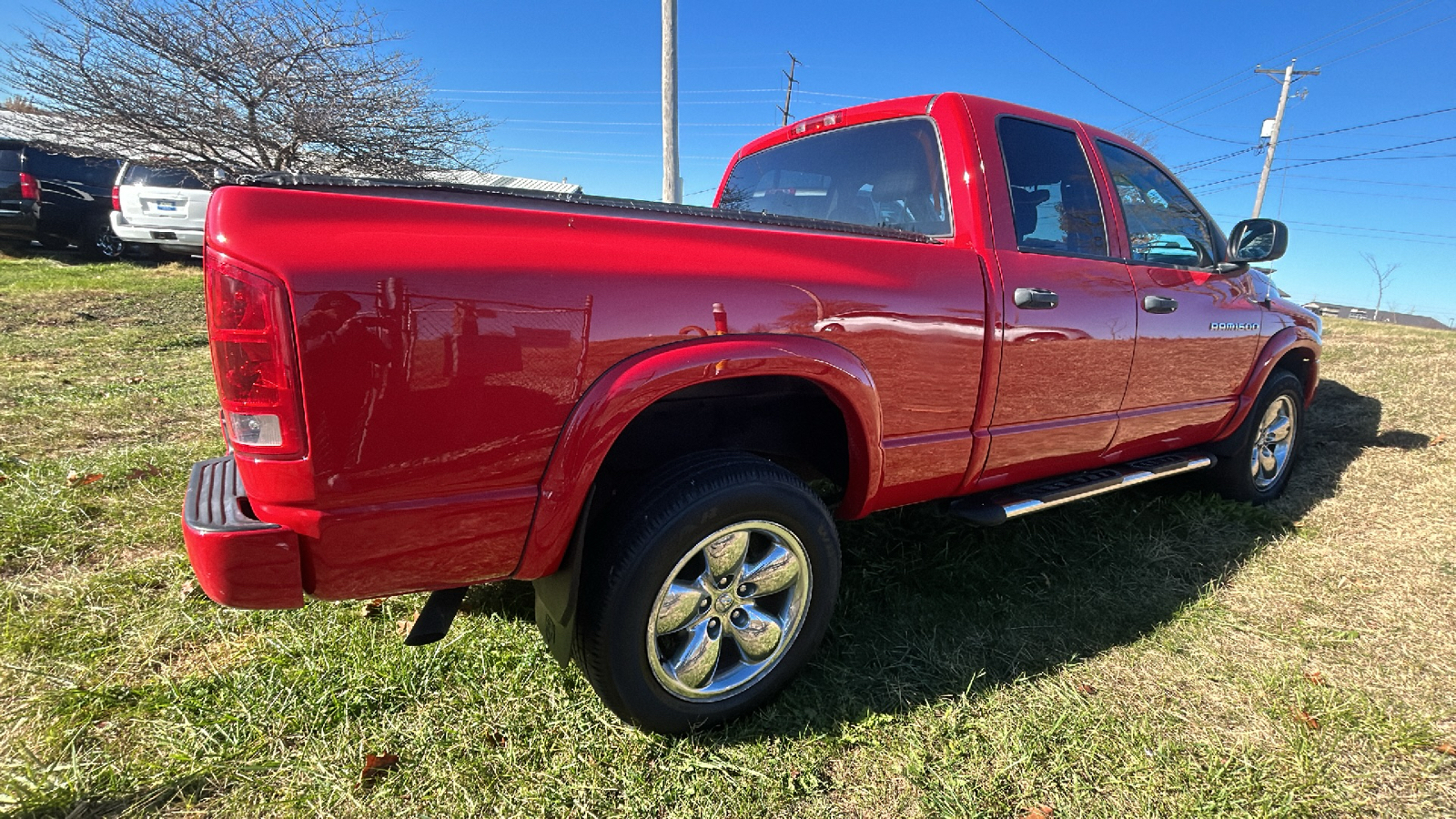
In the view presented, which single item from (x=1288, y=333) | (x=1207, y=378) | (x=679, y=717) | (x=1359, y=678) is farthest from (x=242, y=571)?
(x=1288, y=333)

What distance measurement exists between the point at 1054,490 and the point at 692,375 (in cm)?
174

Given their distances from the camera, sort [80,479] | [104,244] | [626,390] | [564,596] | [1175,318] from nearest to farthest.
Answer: [626,390], [564,596], [1175,318], [80,479], [104,244]

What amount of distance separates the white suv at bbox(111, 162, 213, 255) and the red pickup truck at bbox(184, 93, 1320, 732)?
1140 centimetres

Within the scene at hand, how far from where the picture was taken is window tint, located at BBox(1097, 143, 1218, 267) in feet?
10.1

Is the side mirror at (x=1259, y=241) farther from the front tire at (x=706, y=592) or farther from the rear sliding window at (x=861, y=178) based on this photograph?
the front tire at (x=706, y=592)

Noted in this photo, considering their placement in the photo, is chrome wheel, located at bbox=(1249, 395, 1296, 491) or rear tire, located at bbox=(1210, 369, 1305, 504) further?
chrome wheel, located at bbox=(1249, 395, 1296, 491)

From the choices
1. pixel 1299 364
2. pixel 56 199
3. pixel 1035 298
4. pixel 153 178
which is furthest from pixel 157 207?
pixel 1299 364

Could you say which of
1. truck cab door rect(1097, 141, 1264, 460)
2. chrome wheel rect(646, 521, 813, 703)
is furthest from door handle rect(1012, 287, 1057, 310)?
chrome wheel rect(646, 521, 813, 703)

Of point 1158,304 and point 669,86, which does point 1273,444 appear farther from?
point 669,86

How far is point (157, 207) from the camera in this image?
10.5 metres

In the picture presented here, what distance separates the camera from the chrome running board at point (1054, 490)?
98.8 inches

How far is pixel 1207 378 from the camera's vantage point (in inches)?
131

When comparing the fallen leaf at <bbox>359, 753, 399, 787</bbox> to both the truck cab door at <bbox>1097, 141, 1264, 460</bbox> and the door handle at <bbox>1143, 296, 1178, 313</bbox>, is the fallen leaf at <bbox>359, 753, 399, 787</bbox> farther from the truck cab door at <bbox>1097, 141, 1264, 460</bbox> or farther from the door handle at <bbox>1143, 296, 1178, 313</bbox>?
the door handle at <bbox>1143, 296, 1178, 313</bbox>

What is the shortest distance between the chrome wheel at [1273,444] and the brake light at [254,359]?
4537 millimetres
